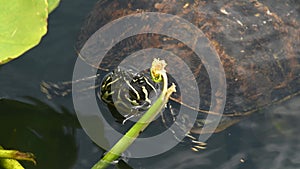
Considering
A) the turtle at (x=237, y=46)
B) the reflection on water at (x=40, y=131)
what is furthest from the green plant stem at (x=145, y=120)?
the turtle at (x=237, y=46)

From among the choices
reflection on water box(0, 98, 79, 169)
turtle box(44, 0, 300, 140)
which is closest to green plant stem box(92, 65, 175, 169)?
reflection on water box(0, 98, 79, 169)

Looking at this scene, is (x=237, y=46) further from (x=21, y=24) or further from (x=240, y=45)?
(x=21, y=24)

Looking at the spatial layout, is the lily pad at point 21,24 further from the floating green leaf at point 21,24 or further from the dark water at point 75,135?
the dark water at point 75,135

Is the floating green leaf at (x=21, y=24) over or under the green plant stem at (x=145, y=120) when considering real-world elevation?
over

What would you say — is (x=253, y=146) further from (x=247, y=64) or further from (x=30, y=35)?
(x=30, y=35)

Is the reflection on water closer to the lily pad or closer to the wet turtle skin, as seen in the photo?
the wet turtle skin

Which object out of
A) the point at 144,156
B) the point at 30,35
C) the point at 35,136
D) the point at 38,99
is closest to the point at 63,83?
the point at 38,99
